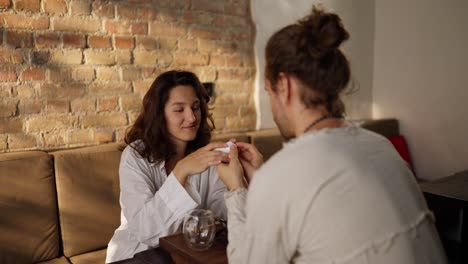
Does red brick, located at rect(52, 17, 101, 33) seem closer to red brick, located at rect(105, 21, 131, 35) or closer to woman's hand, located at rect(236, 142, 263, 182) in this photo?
red brick, located at rect(105, 21, 131, 35)

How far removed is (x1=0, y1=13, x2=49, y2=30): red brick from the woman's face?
0.81 meters

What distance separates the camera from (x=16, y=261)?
1.92 meters

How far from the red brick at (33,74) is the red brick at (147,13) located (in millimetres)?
639

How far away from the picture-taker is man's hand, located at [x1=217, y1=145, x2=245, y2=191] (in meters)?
1.23

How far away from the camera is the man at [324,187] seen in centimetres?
85

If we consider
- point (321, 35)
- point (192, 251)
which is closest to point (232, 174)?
point (192, 251)

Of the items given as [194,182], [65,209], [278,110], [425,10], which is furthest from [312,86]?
[425,10]

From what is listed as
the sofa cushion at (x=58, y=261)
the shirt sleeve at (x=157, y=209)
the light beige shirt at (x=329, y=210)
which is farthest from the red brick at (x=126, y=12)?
the light beige shirt at (x=329, y=210)

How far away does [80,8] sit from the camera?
225 centimetres

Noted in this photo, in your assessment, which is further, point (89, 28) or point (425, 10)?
point (425, 10)

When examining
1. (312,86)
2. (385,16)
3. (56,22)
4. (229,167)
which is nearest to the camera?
(312,86)

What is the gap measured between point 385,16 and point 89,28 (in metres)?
2.54

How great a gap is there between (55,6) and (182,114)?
94 centimetres

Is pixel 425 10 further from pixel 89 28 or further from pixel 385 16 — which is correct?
pixel 89 28
